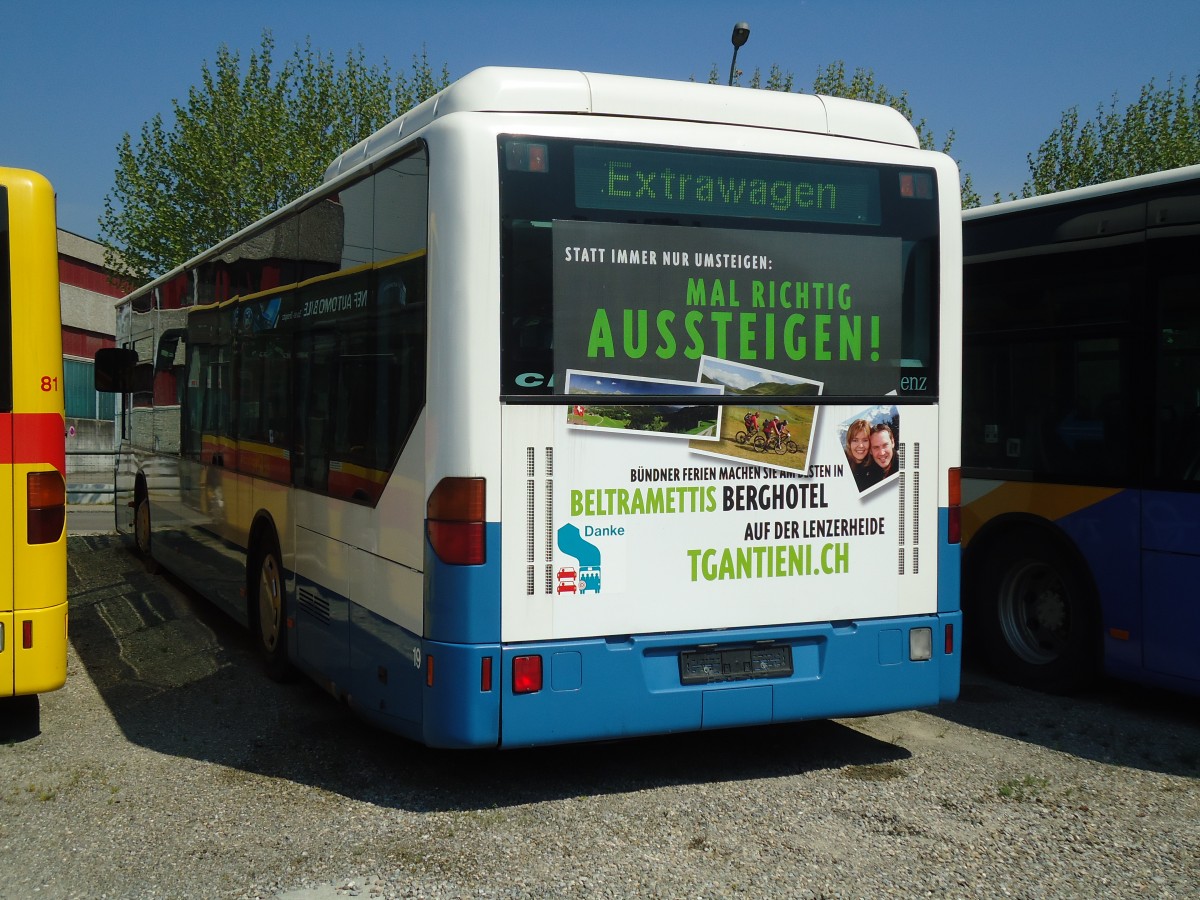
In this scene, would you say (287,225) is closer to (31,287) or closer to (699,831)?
(31,287)

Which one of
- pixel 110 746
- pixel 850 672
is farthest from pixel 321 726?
pixel 850 672

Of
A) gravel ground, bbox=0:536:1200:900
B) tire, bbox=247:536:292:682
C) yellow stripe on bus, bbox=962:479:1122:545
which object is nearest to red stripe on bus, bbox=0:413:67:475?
gravel ground, bbox=0:536:1200:900

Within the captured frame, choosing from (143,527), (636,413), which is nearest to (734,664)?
(636,413)

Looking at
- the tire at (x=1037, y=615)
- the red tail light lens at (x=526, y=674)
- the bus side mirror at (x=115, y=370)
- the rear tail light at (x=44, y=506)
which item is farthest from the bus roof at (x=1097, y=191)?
the bus side mirror at (x=115, y=370)

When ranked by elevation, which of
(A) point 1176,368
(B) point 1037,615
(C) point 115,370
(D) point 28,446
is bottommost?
(B) point 1037,615

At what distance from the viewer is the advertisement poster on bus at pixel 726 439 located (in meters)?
5.29

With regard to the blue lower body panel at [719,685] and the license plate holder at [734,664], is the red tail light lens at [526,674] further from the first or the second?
the license plate holder at [734,664]

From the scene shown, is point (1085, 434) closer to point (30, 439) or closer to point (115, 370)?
point (30, 439)

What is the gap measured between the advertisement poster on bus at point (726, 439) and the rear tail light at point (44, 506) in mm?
2554

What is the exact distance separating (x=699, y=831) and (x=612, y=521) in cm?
134

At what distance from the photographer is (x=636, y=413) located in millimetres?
5383

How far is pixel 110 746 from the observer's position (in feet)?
21.0

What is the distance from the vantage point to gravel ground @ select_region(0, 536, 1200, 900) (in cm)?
453

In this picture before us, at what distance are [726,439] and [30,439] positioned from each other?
3398mm
